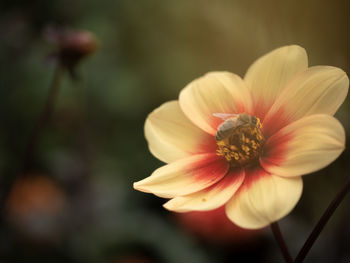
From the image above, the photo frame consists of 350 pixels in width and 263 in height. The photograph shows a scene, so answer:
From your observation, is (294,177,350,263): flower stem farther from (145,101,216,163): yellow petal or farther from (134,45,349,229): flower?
(145,101,216,163): yellow petal

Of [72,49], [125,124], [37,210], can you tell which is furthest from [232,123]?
[125,124]

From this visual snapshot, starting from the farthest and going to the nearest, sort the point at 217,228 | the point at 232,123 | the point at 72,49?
1. the point at 217,228
2. the point at 72,49
3. the point at 232,123

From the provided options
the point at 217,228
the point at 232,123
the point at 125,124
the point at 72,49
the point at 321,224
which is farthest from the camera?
the point at 125,124

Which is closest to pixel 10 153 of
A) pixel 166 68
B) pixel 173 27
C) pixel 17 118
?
pixel 17 118

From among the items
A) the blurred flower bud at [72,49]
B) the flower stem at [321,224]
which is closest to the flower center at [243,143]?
the flower stem at [321,224]

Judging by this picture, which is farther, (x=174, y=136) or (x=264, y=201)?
(x=174, y=136)

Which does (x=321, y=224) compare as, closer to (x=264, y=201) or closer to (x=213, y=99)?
(x=264, y=201)

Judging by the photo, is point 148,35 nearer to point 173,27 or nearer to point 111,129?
point 173,27
